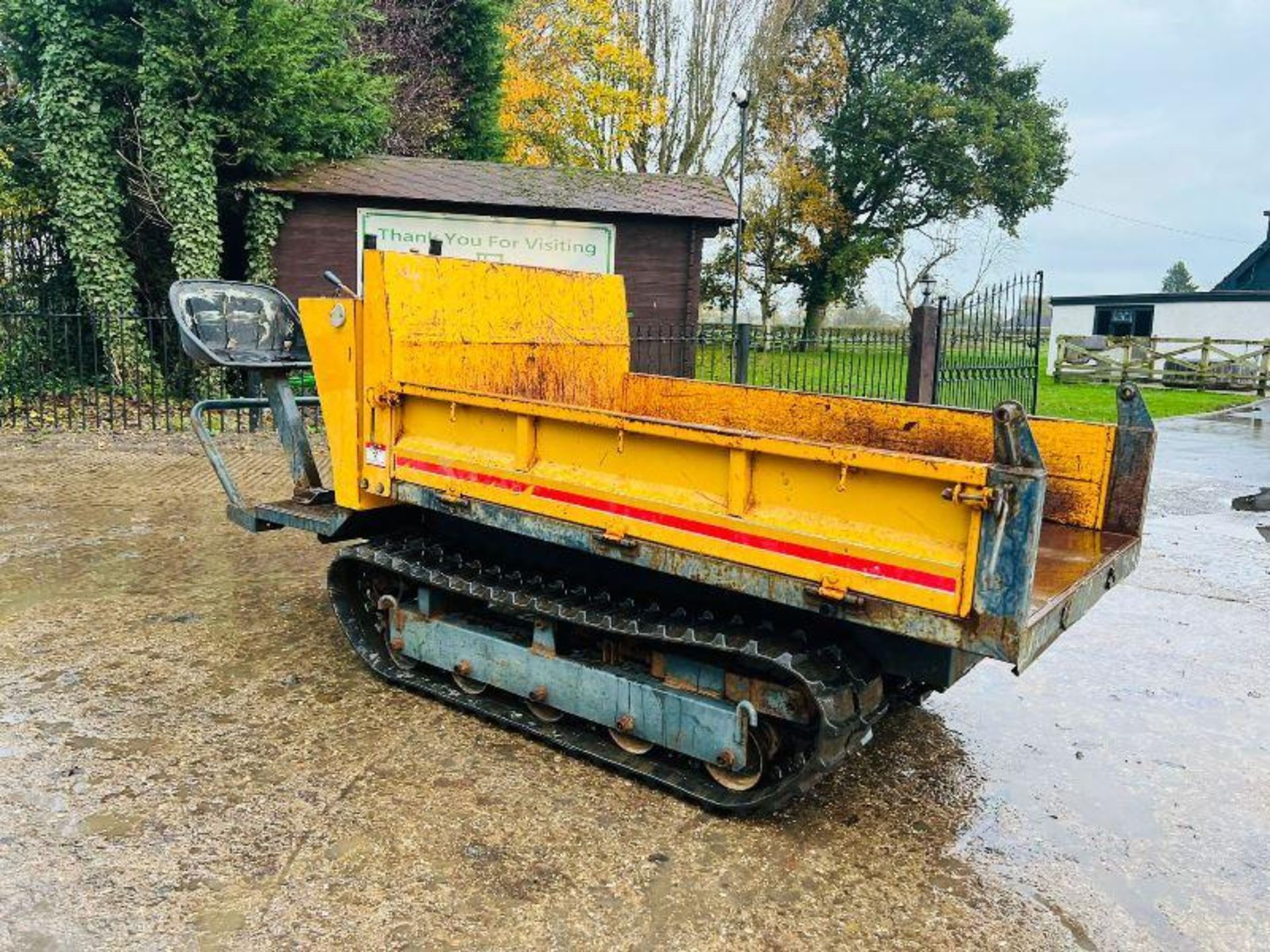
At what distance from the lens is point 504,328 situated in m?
4.78

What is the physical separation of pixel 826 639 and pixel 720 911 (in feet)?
3.12

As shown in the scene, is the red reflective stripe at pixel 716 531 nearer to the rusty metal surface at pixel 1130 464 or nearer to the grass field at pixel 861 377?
the rusty metal surface at pixel 1130 464

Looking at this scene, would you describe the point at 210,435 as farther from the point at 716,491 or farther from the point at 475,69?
the point at 475,69

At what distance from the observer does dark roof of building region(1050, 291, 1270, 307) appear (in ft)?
91.2

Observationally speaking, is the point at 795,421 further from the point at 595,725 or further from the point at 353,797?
the point at 353,797

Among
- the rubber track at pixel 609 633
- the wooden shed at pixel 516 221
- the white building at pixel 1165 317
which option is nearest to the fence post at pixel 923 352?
the wooden shed at pixel 516 221

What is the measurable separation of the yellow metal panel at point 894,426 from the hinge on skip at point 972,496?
827 millimetres

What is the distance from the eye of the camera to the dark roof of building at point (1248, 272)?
36.0m

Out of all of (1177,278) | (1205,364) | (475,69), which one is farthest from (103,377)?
(1177,278)

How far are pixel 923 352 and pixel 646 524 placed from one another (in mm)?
6964

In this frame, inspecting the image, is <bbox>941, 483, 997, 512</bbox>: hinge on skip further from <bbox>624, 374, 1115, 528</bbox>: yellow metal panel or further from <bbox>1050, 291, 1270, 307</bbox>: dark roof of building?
<bbox>1050, 291, 1270, 307</bbox>: dark roof of building

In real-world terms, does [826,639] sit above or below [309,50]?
below

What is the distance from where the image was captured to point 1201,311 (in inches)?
1129

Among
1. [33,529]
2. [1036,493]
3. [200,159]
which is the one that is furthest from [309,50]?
[1036,493]
